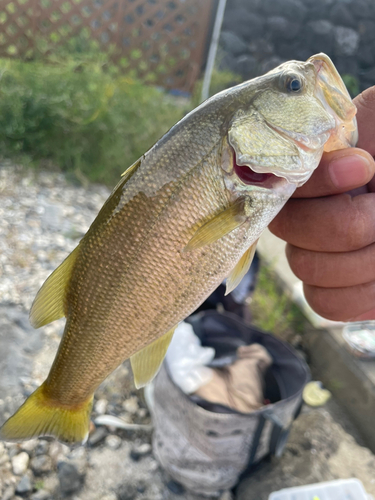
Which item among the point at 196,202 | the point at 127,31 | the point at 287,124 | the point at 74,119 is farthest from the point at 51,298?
the point at 127,31

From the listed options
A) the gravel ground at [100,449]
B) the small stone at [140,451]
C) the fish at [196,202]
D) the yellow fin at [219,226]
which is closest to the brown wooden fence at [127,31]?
the gravel ground at [100,449]

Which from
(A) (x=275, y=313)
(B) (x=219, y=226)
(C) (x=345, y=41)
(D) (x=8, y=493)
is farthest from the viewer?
(C) (x=345, y=41)

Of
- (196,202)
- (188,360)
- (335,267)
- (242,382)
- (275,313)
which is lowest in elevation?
(275,313)

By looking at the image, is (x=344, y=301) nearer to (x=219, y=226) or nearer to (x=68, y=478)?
(x=219, y=226)

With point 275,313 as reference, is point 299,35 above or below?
above

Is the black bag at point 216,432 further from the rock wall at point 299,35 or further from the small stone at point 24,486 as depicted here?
the rock wall at point 299,35

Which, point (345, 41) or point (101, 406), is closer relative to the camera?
point (101, 406)
